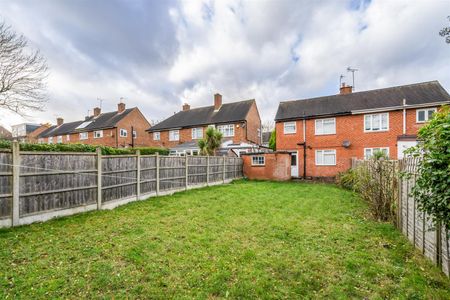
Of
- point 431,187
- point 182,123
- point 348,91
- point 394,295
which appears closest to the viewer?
point 431,187

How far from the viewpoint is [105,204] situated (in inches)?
286

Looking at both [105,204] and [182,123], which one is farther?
[182,123]

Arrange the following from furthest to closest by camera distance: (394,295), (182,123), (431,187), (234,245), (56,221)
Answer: (182,123) → (56,221) → (234,245) → (394,295) → (431,187)

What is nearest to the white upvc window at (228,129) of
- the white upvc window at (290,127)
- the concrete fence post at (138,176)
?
the white upvc window at (290,127)

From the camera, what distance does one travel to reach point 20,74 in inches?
490

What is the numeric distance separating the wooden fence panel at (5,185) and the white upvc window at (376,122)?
793 inches

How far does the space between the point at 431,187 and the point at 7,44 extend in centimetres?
1758

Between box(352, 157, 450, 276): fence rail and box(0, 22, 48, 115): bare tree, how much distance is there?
55.8ft

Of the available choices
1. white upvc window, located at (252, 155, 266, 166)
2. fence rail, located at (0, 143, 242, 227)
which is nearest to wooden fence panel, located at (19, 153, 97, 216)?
fence rail, located at (0, 143, 242, 227)

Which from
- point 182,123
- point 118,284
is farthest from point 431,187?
point 182,123

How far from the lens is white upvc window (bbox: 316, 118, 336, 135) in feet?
58.8

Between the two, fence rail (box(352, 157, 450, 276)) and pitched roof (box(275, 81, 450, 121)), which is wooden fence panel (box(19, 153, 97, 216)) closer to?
fence rail (box(352, 157, 450, 276))

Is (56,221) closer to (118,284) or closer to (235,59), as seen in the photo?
(118,284)

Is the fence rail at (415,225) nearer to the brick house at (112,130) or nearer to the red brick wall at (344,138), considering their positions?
the red brick wall at (344,138)
